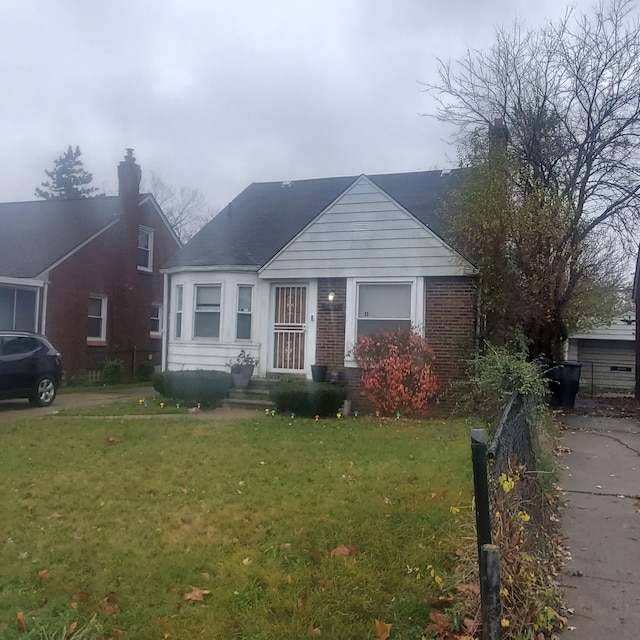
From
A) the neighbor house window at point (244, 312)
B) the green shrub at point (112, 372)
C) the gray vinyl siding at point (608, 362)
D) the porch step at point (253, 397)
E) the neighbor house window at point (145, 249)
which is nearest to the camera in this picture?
the porch step at point (253, 397)

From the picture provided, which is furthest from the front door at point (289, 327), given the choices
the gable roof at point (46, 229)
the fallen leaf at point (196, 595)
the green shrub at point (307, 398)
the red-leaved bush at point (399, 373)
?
the fallen leaf at point (196, 595)

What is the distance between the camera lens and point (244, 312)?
14.2 m

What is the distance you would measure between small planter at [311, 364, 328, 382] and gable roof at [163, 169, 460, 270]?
113 inches

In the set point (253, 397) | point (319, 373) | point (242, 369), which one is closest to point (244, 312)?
point (242, 369)

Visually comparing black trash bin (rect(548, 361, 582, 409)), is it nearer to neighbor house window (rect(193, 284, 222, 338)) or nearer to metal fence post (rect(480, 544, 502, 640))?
neighbor house window (rect(193, 284, 222, 338))

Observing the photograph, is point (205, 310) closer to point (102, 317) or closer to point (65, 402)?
point (65, 402)

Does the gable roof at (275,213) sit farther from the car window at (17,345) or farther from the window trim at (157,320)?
the window trim at (157,320)

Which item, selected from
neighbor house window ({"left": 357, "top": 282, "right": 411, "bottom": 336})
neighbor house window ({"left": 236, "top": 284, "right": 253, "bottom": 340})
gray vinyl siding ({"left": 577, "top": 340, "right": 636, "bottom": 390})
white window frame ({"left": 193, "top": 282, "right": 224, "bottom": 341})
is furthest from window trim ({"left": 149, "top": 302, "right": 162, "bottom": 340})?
gray vinyl siding ({"left": 577, "top": 340, "right": 636, "bottom": 390})

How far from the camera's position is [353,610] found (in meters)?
3.66

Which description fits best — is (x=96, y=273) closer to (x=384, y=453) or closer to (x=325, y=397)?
(x=325, y=397)

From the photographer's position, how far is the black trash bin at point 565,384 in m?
15.1

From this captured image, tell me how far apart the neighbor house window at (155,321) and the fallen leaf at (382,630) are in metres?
20.6

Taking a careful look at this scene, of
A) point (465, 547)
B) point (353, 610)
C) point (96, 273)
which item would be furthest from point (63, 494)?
point (96, 273)

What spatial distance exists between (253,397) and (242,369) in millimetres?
720
